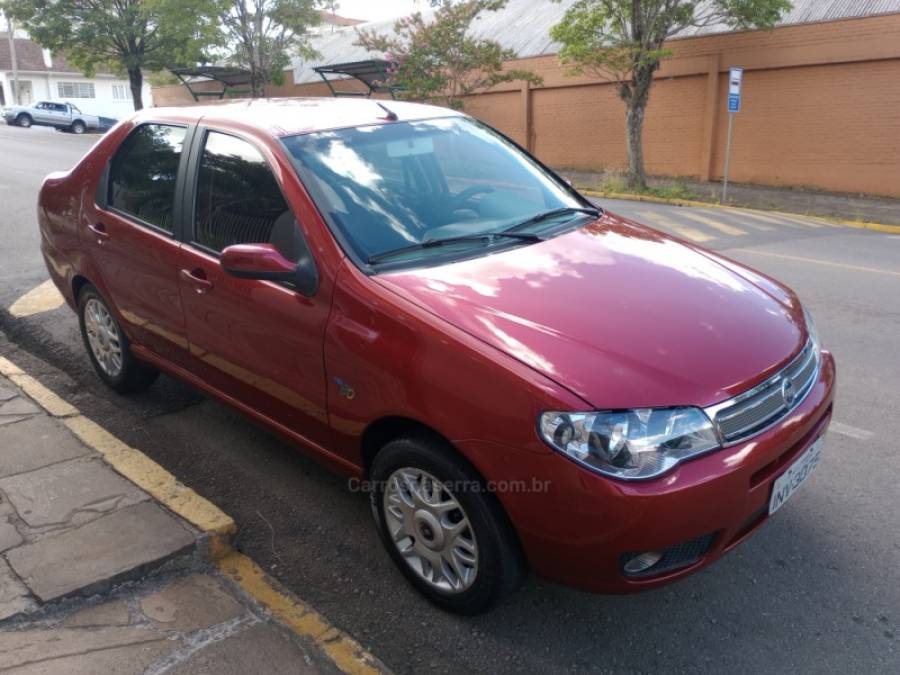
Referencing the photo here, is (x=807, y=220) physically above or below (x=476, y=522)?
below

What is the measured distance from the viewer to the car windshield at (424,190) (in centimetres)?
311

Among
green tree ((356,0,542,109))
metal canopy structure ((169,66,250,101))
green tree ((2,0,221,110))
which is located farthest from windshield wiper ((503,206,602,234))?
green tree ((2,0,221,110))

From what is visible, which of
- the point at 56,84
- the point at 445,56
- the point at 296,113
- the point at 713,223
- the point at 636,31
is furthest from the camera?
the point at 56,84

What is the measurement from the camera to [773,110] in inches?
667

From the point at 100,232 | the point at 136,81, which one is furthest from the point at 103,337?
the point at 136,81

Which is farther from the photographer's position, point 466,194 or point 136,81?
point 136,81

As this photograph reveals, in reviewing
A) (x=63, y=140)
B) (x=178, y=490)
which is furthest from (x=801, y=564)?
(x=63, y=140)

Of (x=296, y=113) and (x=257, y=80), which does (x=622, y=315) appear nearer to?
(x=296, y=113)

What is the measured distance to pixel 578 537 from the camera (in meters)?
2.33

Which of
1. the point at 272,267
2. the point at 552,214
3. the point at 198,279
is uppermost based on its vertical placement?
the point at 552,214

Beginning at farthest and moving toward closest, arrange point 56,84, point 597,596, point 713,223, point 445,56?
1. point 56,84
2. point 445,56
3. point 713,223
4. point 597,596

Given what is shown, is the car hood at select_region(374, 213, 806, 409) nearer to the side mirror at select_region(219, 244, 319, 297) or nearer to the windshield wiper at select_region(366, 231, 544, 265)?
the windshield wiper at select_region(366, 231, 544, 265)

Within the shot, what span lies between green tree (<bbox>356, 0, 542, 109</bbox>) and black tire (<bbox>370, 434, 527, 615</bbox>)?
62.2 feet

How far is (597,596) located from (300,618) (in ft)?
3.62
